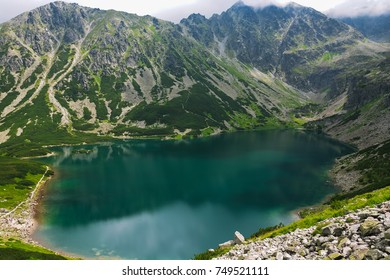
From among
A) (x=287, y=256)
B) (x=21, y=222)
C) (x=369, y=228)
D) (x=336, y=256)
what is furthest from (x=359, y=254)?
(x=21, y=222)

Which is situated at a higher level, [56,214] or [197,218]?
[56,214]

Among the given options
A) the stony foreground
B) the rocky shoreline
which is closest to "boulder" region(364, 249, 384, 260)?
the stony foreground

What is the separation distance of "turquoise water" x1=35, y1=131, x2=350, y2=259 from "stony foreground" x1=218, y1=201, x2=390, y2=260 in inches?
1552

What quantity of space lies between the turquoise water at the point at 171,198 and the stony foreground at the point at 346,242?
39.4 m

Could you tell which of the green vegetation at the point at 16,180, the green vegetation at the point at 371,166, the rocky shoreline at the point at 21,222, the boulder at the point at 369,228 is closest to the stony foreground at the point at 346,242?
the boulder at the point at 369,228

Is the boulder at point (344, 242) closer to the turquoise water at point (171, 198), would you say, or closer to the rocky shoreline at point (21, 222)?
the turquoise water at point (171, 198)

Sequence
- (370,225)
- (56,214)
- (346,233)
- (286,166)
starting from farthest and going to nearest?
1. (286,166)
2. (56,214)
3. (346,233)
4. (370,225)

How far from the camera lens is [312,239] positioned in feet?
74.1

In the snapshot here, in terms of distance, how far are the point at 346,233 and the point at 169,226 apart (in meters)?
57.6

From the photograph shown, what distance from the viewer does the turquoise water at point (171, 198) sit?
66500 millimetres

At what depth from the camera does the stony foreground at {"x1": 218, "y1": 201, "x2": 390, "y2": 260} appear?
54.4 feet

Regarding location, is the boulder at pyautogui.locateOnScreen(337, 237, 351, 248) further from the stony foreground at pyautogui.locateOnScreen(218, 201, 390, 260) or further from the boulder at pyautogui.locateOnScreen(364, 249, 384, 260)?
the boulder at pyautogui.locateOnScreen(364, 249, 384, 260)
